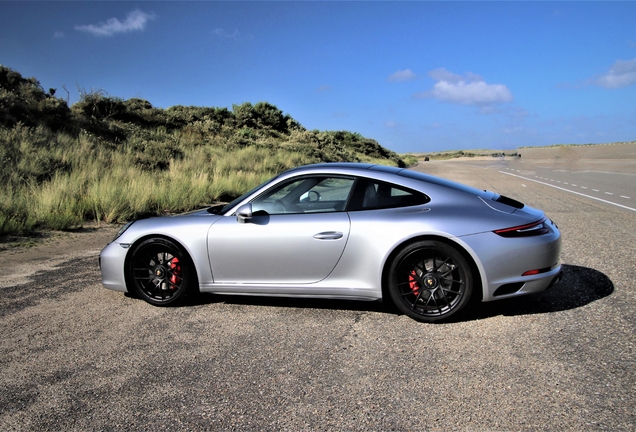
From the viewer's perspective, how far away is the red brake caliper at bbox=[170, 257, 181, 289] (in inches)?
198

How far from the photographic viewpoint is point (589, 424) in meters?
2.80

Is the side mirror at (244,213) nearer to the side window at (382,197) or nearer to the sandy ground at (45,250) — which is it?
the side window at (382,197)

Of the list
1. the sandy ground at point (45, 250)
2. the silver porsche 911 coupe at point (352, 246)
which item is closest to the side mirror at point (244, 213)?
the silver porsche 911 coupe at point (352, 246)

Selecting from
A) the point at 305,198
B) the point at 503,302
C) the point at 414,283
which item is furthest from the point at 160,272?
the point at 503,302

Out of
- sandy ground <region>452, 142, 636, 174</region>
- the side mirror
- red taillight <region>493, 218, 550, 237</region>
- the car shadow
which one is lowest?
the car shadow

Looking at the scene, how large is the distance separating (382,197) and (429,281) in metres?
0.87

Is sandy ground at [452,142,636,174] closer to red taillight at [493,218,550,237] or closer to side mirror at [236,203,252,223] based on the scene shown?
red taillight at [493,218,550,237]

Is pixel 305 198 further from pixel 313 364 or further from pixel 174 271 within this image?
pixel 313 364

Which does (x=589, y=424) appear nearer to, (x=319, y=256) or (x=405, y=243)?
(x=405, y=243)

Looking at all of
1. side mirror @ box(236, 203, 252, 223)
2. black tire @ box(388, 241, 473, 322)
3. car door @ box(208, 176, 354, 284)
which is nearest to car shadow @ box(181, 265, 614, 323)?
black tire @ box(388, 241, 473, 322)

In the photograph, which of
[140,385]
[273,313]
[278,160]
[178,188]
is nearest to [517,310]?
[273,313]

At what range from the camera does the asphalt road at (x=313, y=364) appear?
295 centimetres

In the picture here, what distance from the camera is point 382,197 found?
186 inches

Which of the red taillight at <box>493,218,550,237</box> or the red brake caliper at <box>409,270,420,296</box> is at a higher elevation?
the red taillight at <box>493,218,550,237</box>
